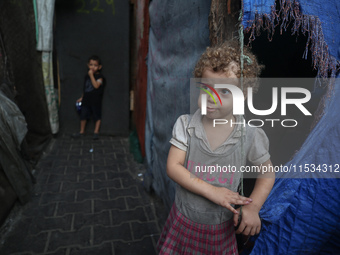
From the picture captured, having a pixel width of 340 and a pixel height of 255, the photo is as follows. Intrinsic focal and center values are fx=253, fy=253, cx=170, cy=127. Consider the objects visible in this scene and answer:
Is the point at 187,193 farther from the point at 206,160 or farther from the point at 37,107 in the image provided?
the point at 37,107

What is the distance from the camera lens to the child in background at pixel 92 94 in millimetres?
5223

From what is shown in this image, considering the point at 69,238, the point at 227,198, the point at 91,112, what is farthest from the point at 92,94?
the point at 227,198

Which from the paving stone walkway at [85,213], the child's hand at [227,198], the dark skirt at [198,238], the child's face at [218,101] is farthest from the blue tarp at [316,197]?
the paving stone walkway at [85,213]

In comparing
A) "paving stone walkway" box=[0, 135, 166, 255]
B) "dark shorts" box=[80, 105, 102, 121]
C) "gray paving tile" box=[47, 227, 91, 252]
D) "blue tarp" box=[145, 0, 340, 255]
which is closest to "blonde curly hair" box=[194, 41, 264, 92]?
"blue tarp" box=[145, 0, 340, 255]

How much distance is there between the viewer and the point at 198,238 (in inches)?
53.0

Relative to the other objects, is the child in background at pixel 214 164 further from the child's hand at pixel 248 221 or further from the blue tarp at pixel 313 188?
the blue tarp at pixel 313 188

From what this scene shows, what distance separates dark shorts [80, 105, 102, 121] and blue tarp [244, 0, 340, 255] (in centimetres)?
458

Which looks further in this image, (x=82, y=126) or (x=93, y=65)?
(x=82, y=126)

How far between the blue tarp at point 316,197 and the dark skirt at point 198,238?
0.63ft

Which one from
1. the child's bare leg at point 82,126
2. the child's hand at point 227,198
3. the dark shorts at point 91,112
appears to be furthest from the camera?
the child's bare leg at point 82,126

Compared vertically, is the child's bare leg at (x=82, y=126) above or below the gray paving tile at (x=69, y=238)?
above

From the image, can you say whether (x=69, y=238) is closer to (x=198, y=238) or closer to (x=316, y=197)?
(x=198, y=238)

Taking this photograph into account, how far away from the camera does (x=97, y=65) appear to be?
5262 millimetres

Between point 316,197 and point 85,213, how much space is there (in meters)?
2.35
